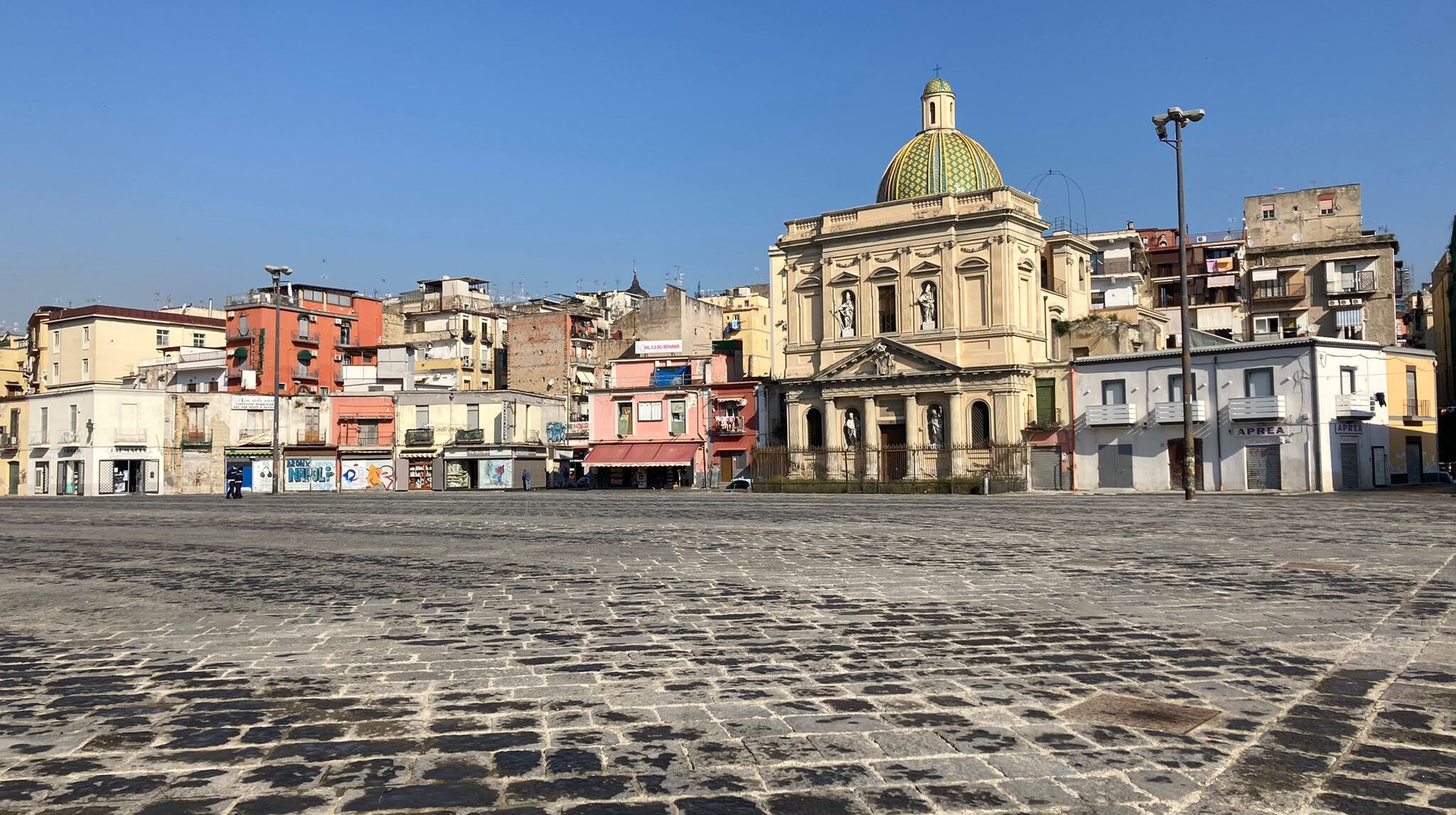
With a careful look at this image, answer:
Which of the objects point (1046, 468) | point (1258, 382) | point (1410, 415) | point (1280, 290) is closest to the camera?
point (1258, 382)

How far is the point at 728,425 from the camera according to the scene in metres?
59.9

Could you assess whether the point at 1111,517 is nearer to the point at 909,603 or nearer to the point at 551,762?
the point at 909,603

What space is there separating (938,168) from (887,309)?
27.4ft

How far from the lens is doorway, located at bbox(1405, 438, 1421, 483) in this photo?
143 ft

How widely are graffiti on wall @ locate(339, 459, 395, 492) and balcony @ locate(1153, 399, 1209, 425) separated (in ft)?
149

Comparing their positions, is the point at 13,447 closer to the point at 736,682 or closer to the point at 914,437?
the point at 914,437

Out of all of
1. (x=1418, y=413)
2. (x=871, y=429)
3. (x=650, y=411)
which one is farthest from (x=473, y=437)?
(x=1418, y=413)

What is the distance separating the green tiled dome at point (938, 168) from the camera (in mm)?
58625

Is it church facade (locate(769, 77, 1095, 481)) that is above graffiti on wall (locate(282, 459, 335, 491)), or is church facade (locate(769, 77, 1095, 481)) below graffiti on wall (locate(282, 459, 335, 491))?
above

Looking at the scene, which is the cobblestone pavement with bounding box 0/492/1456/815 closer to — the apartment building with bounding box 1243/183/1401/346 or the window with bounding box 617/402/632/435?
the window with bounding box 617/402/632/435

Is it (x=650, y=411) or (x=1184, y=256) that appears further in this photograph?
(x=650, y=411)

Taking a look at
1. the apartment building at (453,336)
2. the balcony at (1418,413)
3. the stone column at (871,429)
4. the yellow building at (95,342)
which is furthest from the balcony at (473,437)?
the balcony at (1418,413)

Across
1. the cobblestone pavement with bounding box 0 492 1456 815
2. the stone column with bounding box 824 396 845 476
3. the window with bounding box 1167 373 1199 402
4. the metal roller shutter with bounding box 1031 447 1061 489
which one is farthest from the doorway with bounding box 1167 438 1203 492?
the cobblestone pavement with bounding box 0 492 1456 815

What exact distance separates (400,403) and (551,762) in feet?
219
